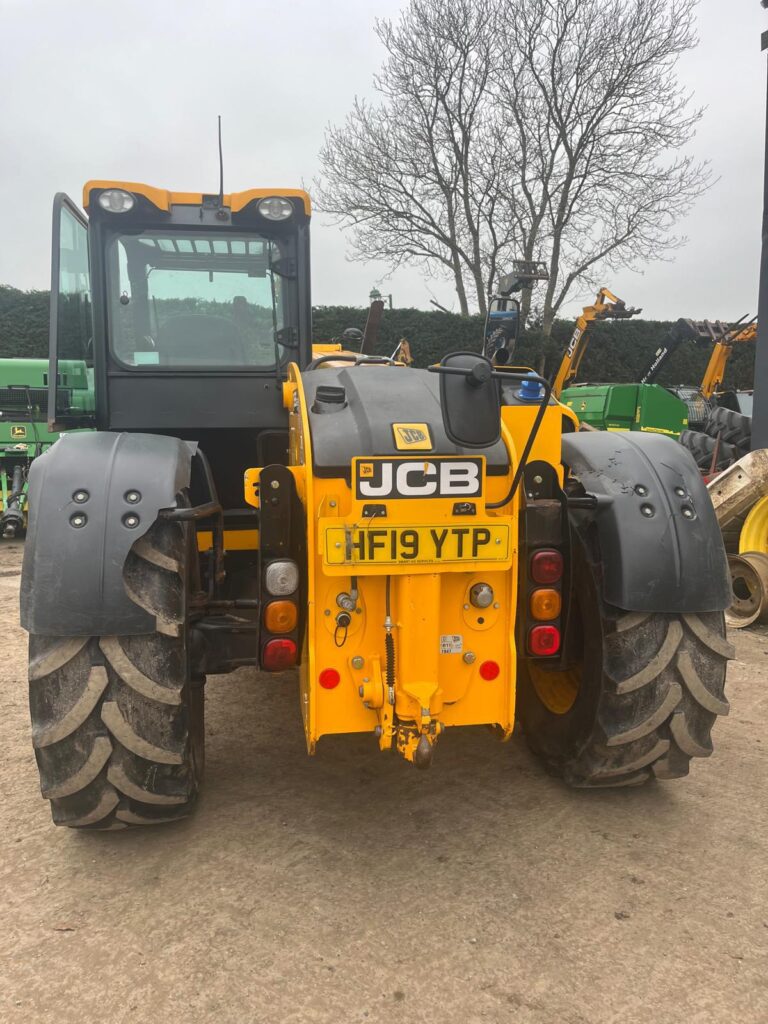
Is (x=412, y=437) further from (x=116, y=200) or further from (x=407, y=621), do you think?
(x=116, y=200)

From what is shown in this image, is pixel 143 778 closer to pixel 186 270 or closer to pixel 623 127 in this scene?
pixel 186 270

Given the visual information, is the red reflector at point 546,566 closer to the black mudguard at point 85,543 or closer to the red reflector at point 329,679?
the red reflector at point 329,679

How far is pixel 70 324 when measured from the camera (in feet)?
11.6

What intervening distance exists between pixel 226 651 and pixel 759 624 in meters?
4.54

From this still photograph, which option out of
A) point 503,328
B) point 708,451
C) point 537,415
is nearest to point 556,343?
point 708,451

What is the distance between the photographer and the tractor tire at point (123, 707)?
2.45 metres

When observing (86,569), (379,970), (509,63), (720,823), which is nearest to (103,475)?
(86,569)

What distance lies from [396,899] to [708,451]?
8.57 metres

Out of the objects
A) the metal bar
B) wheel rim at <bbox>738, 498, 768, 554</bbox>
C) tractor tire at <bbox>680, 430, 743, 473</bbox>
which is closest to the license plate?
wheel rim at <bbox>738, 498, 768, 554</bbox>

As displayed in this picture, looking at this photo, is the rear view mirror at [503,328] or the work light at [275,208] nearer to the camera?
the work light at [275,208]

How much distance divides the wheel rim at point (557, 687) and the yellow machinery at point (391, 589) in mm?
139

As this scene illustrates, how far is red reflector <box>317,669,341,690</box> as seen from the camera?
8.13 ft

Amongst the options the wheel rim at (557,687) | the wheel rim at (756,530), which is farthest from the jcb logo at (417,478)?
the wheel rim at (756,530)

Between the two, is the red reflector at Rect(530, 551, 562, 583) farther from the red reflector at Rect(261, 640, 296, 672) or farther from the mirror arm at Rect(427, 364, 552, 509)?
the red reflector at Rect(261, 640, 296, 672)
